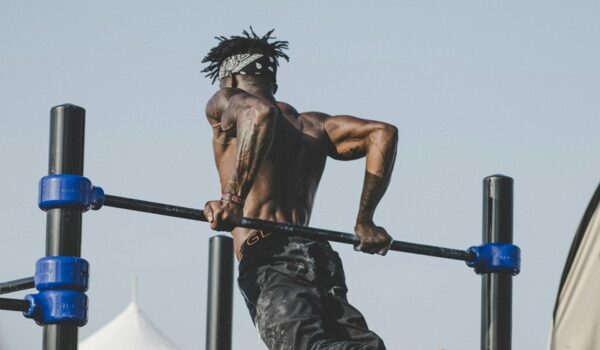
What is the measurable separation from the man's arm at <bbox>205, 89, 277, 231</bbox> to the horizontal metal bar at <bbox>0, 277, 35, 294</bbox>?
30.6 inches

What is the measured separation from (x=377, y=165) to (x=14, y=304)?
1741 millimetres

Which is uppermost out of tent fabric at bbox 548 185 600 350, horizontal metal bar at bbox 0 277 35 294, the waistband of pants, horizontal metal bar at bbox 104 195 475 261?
the waistband of pants

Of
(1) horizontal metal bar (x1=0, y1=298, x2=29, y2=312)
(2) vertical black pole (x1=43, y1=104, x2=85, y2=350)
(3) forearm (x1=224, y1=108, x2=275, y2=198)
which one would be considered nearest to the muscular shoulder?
(3) forearm (x1=224, y1=108, x2=275, y2=198)

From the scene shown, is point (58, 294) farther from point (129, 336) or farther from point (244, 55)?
point (129, 336)

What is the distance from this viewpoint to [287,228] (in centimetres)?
532

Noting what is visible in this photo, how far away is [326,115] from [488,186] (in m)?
0.80

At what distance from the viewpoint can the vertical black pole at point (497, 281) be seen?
19.2ft

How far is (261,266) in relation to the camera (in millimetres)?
5742

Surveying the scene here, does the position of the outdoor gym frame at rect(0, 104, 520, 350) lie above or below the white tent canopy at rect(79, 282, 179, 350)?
below

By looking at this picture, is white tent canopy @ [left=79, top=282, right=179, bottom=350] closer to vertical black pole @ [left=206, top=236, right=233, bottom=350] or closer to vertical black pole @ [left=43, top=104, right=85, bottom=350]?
vertical black pole @ [left=206, top=236, right=233, bottom=350]

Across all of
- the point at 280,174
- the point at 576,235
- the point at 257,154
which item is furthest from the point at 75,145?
the point at 576,235

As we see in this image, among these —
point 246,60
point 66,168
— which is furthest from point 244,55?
point 66,168

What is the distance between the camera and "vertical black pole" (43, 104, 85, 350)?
4.87 metres

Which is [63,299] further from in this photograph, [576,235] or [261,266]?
[576,235]
